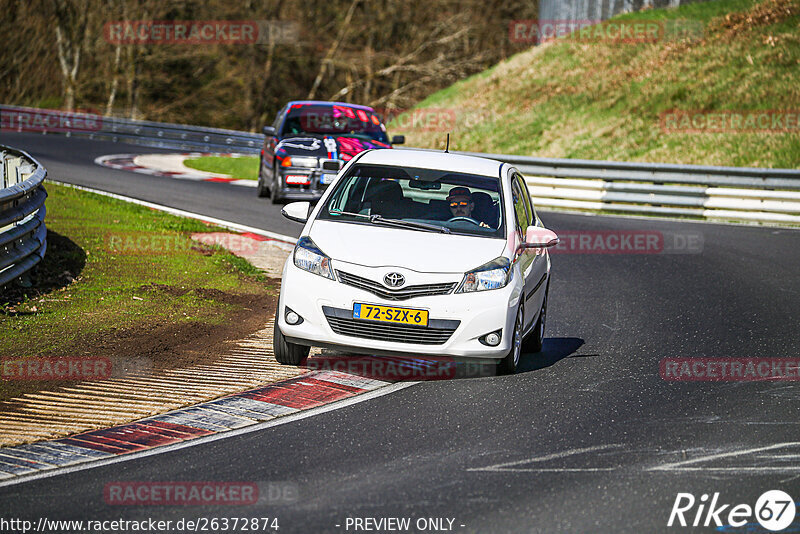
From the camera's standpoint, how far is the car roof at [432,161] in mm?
8820

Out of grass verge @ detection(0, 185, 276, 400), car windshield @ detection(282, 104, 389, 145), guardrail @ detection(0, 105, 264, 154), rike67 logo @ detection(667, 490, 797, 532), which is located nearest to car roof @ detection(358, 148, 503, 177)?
grass verge @ detection(0, 185, 276, 400)

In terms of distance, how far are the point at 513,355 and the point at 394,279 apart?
115 centimetres

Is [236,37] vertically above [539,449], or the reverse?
[236,37]

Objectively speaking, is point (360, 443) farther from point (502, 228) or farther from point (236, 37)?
point (236, 37)

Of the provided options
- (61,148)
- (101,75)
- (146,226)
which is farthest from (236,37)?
(146,226)

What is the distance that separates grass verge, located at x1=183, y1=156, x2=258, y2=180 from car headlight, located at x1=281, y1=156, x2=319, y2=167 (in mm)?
7658

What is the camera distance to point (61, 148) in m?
29.9

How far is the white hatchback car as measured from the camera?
739 centimetres

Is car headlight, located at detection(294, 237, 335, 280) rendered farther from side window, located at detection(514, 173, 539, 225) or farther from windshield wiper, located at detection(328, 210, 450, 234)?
side window, located at detection(514, 173, 539, 225)

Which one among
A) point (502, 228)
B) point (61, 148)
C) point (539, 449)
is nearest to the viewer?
point (539, 449)

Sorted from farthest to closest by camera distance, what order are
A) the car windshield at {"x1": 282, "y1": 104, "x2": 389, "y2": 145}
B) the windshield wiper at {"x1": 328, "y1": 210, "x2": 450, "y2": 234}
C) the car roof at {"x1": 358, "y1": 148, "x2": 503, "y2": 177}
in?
the car windshield at {"x1": 282, "y1": 104, "x2": 389, "y2": 145}, the car roof at {"x1": 358, "y1": 148, "x2": 503, "y2": 177}, the windshield wiper at {"x1": 328, "y1": 210, "x2": 450, "y2": 234}

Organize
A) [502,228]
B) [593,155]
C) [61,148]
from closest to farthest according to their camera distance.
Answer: [502,228] → [593,155] → [61,148]

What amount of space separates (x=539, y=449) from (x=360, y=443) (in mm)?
1057

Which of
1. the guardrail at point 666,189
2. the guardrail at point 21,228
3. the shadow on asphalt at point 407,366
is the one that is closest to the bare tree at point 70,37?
the guardrail at point 666,189
